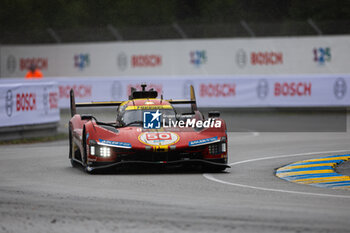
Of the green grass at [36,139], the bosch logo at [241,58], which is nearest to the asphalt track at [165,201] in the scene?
the green grass at [36,139]

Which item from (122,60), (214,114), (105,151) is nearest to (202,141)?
(214,114)

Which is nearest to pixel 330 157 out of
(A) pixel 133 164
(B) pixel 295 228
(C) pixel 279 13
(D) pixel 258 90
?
(A) pixel 133 164

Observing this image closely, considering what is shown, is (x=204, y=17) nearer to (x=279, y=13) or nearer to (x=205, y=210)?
(x=279, y=13)

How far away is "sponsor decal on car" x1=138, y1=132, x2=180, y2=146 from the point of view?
11984 millimetres

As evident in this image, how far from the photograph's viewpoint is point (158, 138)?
39.7 feet

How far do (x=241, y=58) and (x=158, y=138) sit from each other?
25509 millimetres

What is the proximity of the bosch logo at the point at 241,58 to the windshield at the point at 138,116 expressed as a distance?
24154 mm

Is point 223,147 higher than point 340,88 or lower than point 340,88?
lower

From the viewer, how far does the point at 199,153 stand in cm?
1216

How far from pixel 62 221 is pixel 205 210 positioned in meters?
1.56

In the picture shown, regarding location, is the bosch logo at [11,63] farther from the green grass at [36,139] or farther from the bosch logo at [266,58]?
the green grass at [36,139]

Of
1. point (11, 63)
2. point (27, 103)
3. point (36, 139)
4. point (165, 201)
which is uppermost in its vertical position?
point (11, 63)

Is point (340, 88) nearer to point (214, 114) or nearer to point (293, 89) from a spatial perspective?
point (293, 89)

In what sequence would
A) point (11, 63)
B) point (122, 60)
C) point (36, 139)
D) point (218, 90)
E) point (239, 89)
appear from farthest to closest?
point (11, 63), point (122, 60), point (218, 90), point (239, 89), point (36, 139)
